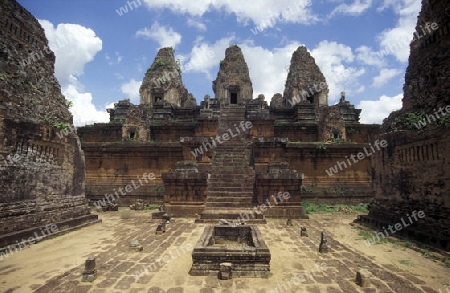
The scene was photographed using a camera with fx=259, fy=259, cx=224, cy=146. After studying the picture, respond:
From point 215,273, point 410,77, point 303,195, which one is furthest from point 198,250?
point 303,195

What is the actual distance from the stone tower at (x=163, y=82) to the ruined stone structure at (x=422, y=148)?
71.9 feet

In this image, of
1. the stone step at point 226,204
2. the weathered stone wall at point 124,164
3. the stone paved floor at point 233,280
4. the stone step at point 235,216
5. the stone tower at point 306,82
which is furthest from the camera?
the stone tower at point 306,82

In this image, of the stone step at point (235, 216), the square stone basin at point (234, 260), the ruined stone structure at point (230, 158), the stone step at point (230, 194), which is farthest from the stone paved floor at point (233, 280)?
the stone step at point (230, 194)

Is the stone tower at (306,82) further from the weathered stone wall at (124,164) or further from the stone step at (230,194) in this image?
the stone step at (230,194)

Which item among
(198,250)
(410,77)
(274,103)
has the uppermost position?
(274,103)

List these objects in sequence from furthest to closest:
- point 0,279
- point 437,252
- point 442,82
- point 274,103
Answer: point 274,103 < point 442,82 < point 437,252 < point 0,279

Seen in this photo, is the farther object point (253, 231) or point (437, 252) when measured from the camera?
point (253, 231)

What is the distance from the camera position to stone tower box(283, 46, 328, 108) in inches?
947

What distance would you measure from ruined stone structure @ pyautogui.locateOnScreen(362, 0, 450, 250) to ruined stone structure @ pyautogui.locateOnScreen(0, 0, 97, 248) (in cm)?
1011

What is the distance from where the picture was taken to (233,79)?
83.9 ft

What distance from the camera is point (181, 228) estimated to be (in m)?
8.18

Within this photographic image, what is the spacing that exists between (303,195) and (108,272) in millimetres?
10311

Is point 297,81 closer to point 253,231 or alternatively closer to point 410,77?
point 410,77

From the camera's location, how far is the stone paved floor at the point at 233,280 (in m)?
4.10
